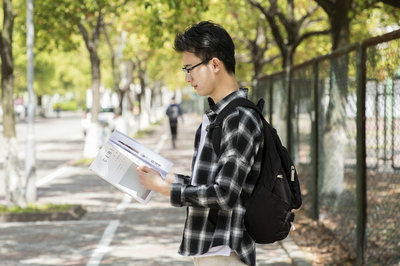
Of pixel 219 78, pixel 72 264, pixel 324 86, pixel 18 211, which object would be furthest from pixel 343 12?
pixel 219 78

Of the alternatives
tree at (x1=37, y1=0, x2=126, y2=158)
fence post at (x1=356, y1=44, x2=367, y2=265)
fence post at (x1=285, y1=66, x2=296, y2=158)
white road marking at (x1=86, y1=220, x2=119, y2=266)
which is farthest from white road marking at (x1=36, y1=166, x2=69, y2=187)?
fence post at (x1=356, y1=44, x2=367, y2=265)

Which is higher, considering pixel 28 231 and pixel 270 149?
pixel 270 149

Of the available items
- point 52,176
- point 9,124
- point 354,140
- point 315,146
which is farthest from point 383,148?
point 52,176

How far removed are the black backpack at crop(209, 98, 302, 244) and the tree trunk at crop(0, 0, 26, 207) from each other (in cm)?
977

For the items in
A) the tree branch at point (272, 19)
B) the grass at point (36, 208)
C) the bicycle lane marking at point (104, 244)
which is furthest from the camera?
the tree branch at point (272, 19)

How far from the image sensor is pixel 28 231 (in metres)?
10.9

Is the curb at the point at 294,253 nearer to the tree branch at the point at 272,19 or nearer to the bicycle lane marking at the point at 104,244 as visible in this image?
the bicycle lane marking at the point at 104,244

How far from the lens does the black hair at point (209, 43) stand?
3.38m

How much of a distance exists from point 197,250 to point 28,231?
786 cm

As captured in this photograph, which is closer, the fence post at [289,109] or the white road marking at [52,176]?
the fence post at [289,109]

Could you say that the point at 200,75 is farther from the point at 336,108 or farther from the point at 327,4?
the point at 327,4

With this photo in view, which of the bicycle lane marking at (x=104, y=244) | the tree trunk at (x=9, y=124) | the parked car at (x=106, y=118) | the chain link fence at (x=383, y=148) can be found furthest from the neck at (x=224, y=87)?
the parked car at (x=106, y=118)

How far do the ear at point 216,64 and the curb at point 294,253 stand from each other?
525 centimetres

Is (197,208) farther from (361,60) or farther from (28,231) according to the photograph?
(28,231)
